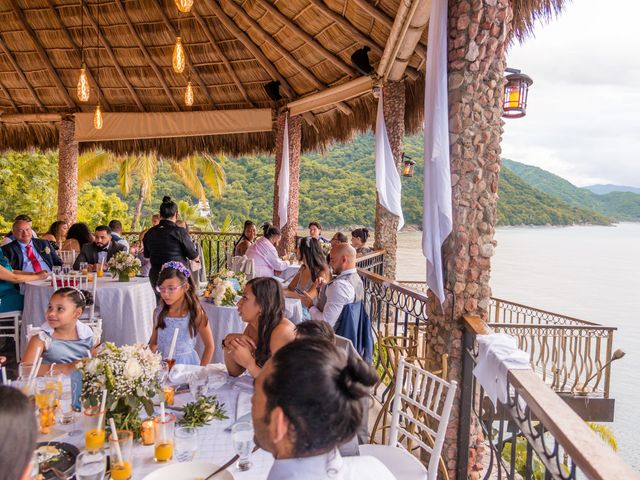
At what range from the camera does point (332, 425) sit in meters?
1.21

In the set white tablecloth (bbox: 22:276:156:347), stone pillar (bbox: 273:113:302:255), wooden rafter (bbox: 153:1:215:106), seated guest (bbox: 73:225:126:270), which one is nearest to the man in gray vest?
white tablecloth (bbox: 22:276:156:347)

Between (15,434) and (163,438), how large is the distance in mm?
797

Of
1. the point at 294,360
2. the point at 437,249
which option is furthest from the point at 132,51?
the point at 294,360

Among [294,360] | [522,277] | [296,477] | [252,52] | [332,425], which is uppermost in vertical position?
[252,52]

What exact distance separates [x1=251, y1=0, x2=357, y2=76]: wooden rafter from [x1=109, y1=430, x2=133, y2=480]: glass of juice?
730 cm

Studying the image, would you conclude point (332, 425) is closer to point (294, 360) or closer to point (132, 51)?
point (294, 360)

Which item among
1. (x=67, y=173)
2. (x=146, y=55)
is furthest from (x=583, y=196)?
(x=67, y=173)

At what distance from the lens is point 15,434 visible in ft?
3.60

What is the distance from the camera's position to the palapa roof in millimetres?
7797

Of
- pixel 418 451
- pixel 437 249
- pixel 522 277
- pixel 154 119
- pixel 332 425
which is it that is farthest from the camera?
pixel 522 277

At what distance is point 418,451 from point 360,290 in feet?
4.68

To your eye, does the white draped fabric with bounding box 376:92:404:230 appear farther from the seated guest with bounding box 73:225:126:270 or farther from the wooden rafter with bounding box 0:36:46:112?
the wooden rafter with bounding box 0:36:46:112

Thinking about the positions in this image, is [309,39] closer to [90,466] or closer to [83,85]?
[83,85]

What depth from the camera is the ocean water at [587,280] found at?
2368 centimetres
